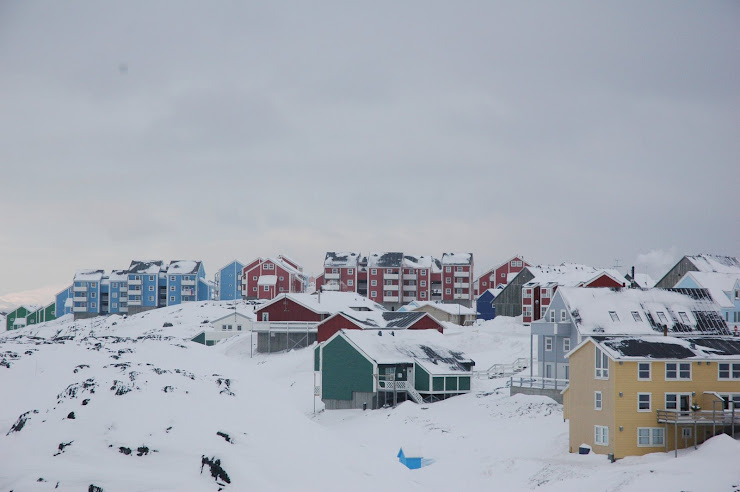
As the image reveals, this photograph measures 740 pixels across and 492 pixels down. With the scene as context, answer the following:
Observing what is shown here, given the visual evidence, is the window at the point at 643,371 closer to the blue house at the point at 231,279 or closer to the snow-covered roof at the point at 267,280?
the snow-covered roof at the point at 267,280

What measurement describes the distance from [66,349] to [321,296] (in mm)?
58996

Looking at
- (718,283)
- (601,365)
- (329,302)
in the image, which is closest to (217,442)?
(601,365)

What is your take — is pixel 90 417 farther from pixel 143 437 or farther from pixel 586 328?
pixel 586 328

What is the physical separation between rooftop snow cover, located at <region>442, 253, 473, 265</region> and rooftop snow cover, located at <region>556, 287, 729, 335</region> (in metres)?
86.2

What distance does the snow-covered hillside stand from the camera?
1046 inches

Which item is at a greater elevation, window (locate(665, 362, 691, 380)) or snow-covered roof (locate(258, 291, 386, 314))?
snow-covered roof (locate(258, 291, 386, 314))

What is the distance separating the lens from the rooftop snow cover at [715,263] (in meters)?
78.7

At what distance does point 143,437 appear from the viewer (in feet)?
91.7

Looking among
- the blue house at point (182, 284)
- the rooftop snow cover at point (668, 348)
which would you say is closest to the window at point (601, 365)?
the rooftop snow cover at point (668, 348)

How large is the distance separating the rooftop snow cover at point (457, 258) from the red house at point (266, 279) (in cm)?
2858

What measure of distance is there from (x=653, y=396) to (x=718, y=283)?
101 feet

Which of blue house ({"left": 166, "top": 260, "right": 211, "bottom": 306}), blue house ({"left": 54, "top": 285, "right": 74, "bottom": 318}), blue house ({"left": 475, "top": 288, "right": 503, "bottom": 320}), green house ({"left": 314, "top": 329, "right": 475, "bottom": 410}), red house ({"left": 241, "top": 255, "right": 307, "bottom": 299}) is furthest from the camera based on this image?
blue house ({"left": 54, "top": 285, "right": 74, "bottom": 318})

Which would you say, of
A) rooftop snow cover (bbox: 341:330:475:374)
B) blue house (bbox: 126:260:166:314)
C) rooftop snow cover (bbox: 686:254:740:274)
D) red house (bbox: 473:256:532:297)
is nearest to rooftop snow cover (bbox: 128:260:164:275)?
blue house (bbox: 126:260:166:314)

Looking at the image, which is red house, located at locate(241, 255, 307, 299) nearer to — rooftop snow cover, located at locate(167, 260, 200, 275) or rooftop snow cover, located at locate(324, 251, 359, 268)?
rooftop snow cover, located at locate(324, 251, 359, 268)
